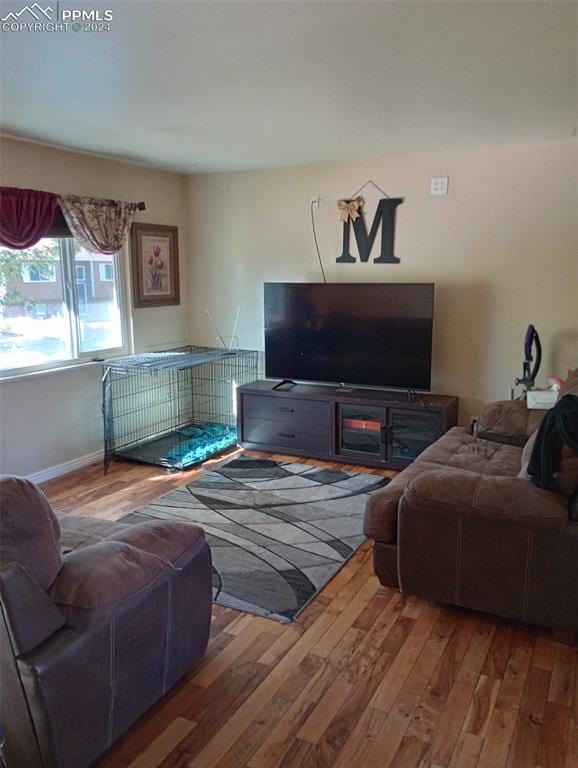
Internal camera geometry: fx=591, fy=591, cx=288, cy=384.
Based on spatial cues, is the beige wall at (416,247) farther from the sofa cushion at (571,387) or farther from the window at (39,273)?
the sofa cushion at (571,387)

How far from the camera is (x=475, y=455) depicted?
130 inches

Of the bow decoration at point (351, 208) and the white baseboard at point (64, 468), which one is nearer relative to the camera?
the white baseboard at point (64, 468)

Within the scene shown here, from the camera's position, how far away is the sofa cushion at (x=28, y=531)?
1537 mm

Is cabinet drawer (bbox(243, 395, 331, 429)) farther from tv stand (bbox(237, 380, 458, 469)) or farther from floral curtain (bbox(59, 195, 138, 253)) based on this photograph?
floral curtain (bbox(59, 195, 138, 253))

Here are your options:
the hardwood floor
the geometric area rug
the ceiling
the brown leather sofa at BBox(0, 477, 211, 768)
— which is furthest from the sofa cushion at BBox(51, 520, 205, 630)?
the ceiling

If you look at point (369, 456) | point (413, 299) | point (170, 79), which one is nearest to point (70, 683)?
point (170, 79)

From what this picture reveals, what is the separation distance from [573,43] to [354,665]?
2558 millimetres

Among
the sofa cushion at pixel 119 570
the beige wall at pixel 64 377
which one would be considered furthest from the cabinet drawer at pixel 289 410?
the sofa cushion at pixel 119 570

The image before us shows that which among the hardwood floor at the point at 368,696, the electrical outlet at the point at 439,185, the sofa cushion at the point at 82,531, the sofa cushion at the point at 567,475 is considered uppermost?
the electrical outlet at the point at 439,185

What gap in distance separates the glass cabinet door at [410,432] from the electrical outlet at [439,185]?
5.46ft

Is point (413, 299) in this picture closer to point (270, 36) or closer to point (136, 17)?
point (270, 36)

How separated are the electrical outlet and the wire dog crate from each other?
2089mm

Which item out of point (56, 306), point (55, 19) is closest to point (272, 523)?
point (56, 306)

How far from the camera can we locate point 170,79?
8.72 feet
